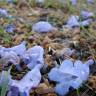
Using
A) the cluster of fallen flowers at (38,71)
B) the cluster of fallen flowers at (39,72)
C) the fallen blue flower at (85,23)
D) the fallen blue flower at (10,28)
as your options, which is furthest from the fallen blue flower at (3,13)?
the cluster of fallen flowers at (39,72)

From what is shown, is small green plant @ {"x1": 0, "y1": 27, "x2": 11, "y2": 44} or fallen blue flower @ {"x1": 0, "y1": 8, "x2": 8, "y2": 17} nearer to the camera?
small green plant @ {"x1": 0, "y1": 27, "x2": 11, "y2": 44}

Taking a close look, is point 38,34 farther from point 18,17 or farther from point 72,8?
point 72,8

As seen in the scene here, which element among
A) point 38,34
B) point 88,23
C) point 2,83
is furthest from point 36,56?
point 88,23

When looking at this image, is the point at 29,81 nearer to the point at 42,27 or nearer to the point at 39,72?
the point at 39,72

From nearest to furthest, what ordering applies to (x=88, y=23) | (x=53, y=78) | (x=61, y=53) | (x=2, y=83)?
(x=2, y=83) < (x=53, y=78) < (x=61, y=53) < (x=88, y=23)

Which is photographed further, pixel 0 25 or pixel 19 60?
pixel 0 25

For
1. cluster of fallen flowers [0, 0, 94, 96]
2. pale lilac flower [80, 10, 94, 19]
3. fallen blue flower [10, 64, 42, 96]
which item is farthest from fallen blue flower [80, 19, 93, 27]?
fallen blue flower [10, 64, 42, 96]

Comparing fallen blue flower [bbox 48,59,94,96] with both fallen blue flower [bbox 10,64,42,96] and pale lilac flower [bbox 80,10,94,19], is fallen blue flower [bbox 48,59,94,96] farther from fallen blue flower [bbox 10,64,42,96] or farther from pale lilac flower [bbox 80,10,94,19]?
pale lilac flower [bbox 80,10,94,19]

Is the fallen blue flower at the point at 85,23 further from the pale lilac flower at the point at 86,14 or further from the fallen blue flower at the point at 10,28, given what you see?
the fallen blue flower at the point at 10,28
